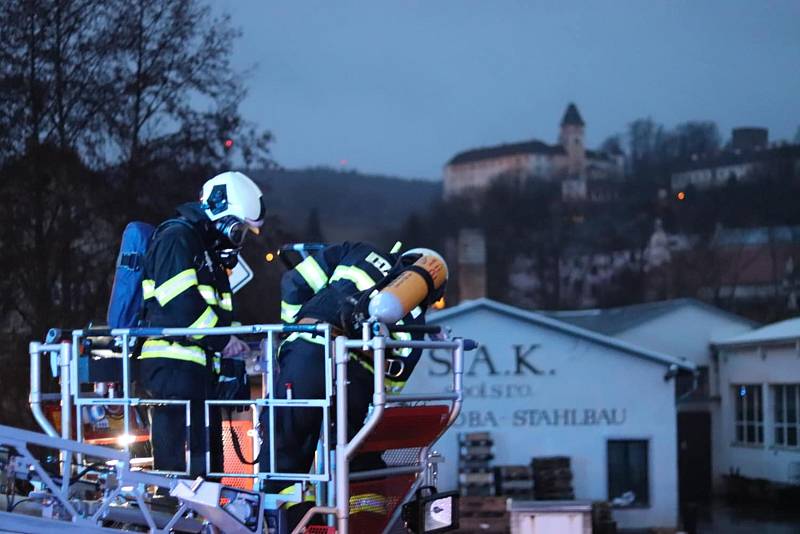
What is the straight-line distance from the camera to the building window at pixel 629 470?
3275 centimetres

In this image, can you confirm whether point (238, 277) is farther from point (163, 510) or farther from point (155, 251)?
point (163, 510)

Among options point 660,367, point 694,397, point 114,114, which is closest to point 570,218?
point 694,397

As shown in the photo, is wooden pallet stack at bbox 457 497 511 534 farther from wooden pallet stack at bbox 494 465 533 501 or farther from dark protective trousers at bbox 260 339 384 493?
dark protective trousers at bbox 260 339 384 493

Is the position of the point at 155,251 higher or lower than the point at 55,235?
lower

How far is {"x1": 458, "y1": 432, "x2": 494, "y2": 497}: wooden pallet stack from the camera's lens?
31.6 m

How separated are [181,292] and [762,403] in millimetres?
33020

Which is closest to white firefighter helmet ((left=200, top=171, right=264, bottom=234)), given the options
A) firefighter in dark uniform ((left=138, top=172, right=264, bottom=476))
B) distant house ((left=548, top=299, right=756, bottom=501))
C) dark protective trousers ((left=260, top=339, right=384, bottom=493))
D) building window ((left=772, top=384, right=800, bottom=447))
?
firefighter in dark uniform ((left=138, top=172, right=264, bottom=476))

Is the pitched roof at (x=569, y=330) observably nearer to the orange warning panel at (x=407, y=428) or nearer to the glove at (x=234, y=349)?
the orange warning panel at (x=407, y=428)

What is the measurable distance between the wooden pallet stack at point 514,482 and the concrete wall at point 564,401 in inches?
32.6

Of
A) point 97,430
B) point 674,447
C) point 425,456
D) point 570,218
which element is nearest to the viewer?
point 425,456

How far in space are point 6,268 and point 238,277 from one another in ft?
43.3

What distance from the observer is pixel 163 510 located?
727cm

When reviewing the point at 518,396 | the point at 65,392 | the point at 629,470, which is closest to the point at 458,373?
the point at 65,392

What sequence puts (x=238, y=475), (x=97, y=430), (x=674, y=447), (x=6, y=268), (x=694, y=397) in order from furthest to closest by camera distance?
(x=694, y=397) → (x=674, y=447) → (x=6, y=268) → (x=97, y=430) → (x=238, y=475)
